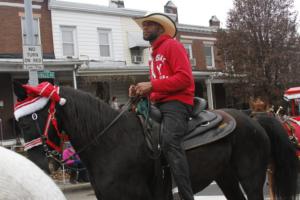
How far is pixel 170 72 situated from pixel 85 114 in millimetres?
903

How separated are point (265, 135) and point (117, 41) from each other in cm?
2016

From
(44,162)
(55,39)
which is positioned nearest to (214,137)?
(44,162)

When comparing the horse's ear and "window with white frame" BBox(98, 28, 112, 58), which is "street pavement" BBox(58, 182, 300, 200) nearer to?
the horse's ear

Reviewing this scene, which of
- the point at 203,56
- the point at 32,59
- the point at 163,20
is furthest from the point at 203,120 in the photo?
the point at 203,56

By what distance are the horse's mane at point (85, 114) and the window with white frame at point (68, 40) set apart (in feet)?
62.0

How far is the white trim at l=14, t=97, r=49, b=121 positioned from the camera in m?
3.63

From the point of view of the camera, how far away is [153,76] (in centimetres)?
418

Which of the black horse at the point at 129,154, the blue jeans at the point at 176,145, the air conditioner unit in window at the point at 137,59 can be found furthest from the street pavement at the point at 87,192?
the air conditioner unit in window at the point at 137,59

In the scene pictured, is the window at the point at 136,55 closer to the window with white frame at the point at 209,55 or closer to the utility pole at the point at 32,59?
the window with white frame at the point at 209,55

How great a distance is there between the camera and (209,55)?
3072cm

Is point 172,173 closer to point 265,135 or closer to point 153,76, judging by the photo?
point 153,76

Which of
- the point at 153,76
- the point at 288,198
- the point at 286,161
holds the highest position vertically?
the point at 153,76

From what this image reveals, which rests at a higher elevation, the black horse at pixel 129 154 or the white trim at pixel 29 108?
the white trim at pixel 29 108

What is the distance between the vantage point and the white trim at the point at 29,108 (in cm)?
363
